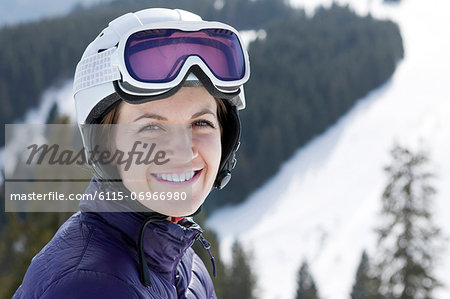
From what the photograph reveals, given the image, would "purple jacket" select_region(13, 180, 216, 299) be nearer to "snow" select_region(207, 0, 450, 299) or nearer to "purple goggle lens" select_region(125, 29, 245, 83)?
"purple goggle lens" select_region(125, 29, 245, 83)

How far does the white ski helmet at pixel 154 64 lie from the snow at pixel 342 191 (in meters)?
14.4

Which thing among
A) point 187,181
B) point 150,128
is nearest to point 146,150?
point 150,128

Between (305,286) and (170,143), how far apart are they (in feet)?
65.3

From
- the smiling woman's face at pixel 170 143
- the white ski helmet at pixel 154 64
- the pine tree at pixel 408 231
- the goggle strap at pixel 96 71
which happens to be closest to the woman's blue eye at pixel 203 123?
the smiling woman's face at pixel 170 143

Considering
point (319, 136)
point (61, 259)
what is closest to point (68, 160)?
point (61, 259)

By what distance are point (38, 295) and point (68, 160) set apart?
1.39m

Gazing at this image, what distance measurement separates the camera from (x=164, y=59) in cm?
201

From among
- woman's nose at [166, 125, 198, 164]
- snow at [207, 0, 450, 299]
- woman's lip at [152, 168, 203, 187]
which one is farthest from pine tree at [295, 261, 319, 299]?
woman's nose at [166, 125, 198, 164]

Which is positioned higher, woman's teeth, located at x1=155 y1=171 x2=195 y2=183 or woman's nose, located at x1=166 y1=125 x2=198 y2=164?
woman's nose, located at x1=166 y1=125 x2=198 y2=164

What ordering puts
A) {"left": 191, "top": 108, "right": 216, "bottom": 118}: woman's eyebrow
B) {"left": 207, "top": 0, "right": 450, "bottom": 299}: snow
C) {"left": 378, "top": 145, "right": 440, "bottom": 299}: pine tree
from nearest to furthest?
{"left": 191, "top": 108, "right": 216, "bottom": 118}: woman's eyebrow, {"left": 378, "top": 145, "right": 440, "bottom": 299}: pine tree, {"left": 207, "top": 0, "right": 450, "bottom": 299}: snow

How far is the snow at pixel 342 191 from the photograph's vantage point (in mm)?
31797

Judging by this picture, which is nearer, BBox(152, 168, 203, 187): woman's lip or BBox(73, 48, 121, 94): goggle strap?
BBox(152, 168, 203, 187): woman's lip

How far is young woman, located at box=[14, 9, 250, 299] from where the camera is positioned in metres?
1.54

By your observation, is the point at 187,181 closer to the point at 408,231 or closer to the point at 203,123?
the point at 203,123
